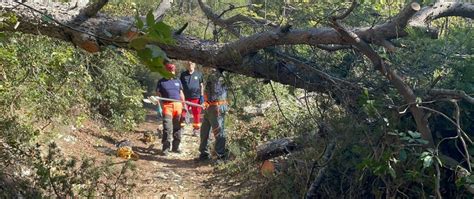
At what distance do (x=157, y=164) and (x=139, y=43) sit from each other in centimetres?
691

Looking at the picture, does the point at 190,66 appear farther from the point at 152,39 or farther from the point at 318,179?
the point at 152,39

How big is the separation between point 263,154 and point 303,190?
1836mm

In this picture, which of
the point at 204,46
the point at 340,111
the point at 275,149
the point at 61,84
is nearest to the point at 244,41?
the point at 204,46

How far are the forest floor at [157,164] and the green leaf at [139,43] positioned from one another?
13.9 feet

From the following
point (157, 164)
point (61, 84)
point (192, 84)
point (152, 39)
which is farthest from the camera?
point (192, 84)

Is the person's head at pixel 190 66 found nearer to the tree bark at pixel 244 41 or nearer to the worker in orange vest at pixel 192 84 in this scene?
the worker in orange vest at pixel 192 84

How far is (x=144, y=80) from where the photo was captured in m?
14.5

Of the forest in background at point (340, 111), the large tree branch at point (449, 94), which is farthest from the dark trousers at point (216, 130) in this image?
the large tree branch at point (449, 94)

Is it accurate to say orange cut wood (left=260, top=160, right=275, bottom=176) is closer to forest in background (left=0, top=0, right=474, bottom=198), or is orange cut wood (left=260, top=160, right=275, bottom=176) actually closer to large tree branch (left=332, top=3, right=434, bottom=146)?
forest in background (left=0, top=0, right=474, bottom=198)

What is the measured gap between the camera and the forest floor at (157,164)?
23.6 ft

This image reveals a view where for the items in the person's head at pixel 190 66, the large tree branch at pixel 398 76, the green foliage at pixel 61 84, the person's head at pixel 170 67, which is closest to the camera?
the person's head at pixel 170 67

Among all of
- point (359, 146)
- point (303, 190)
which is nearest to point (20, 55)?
point (303, 190)

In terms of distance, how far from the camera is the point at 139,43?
1.91m

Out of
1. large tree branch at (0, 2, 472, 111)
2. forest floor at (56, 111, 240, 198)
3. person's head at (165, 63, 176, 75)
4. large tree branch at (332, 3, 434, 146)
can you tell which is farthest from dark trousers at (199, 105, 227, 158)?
large tree branch at (332, 3, 434, 146)
